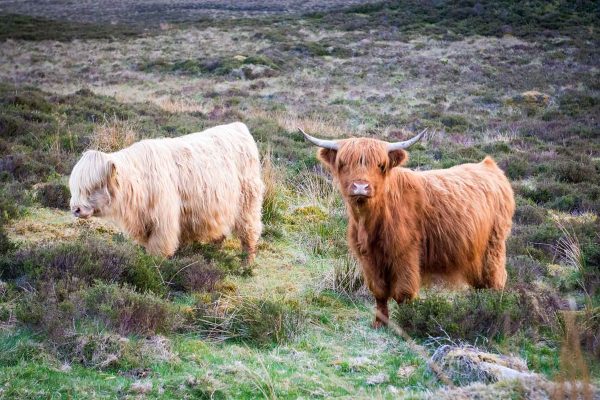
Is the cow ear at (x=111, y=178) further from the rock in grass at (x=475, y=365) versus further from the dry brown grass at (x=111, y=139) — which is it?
the dry brown grass at (x=111, y=139)

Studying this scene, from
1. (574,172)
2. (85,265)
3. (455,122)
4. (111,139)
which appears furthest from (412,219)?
(455,122)

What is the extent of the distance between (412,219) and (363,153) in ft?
2.28

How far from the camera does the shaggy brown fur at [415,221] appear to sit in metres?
4.41

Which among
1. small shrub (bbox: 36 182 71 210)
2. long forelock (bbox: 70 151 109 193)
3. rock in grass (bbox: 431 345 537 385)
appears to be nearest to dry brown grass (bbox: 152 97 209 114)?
small shrub (bbox: 36 182 71 210)

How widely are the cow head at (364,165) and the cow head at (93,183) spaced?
75.7 inches

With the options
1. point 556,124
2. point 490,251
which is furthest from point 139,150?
point 556,124

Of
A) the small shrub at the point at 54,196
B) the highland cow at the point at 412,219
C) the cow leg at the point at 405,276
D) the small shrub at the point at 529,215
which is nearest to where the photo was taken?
the highland cow at the point at 412,219

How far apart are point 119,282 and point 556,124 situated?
1477cm

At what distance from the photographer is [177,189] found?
5848mm

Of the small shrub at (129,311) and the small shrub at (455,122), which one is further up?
the small shrub at (129,311)

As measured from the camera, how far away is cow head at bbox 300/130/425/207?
4.21 metres

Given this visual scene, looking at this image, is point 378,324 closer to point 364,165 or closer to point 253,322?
point 253,322

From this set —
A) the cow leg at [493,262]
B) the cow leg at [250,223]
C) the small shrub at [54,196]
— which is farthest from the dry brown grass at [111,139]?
the cow leg at [493,262]

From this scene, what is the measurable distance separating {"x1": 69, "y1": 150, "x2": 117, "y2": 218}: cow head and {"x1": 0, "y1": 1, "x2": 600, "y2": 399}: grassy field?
0.37 m
